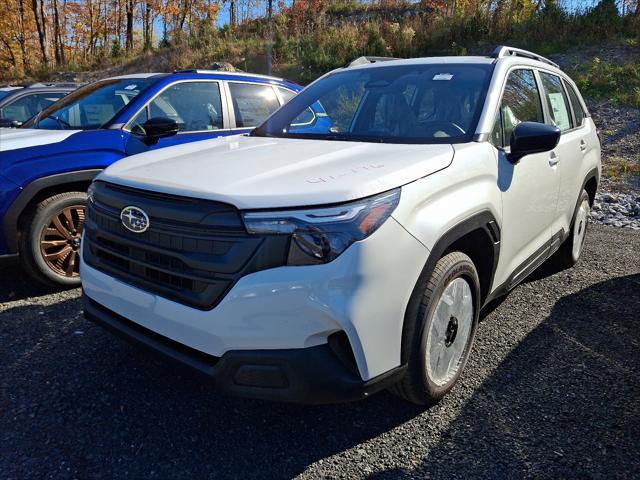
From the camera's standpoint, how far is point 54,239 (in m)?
3.91

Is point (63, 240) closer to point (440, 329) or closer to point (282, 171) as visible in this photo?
point (282, 171)

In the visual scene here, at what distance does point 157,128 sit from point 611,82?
11.7 meters

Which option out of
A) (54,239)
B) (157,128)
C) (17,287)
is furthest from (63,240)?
(157,128)

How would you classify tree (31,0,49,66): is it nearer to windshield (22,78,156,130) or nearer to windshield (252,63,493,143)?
windshield (22,78,156,130)

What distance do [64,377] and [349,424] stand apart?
1.59 metres

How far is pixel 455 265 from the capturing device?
238 centimetres

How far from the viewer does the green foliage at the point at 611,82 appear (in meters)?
11.5

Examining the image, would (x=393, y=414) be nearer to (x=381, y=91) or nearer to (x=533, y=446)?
(x=533, y=446)

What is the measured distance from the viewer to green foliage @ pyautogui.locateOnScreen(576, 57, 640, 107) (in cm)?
1151

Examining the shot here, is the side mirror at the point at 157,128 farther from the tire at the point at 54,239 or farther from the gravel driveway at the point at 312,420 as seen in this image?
the gravel driveway at the point at 312,420

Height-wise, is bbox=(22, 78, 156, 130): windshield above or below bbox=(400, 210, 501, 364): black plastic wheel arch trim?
above

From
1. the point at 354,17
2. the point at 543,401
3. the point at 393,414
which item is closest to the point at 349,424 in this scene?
the point at 393,414

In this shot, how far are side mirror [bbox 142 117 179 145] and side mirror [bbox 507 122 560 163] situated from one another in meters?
2.69

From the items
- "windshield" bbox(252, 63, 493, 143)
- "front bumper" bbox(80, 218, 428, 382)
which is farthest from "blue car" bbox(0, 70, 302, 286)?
"front bumper" bbox(80, 218, 428, 382)
